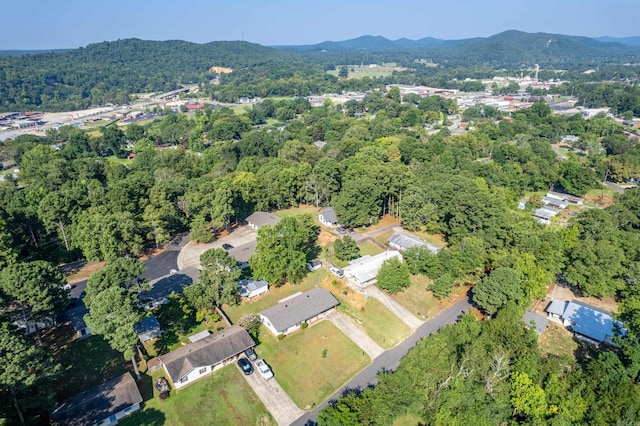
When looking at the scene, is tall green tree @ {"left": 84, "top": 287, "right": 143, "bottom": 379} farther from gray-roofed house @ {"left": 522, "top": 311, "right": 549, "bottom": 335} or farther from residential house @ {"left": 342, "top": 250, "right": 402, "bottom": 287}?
gray-roofed house @ {"left": 522, "top": 311, "right": 549, "bottom": 335}

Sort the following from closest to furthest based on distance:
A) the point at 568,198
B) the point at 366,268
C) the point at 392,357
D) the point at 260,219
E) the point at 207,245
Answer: the point at 392,357 → the point at 366,268 → the point at 207,245 → the point at 260,219 → the point at 568,198

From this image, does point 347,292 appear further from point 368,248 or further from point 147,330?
point 147,330

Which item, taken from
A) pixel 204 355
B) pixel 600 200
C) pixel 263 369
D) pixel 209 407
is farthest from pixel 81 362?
pixel 600 200

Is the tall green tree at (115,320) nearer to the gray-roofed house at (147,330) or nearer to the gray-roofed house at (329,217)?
the gray-roofed house at (147,330)

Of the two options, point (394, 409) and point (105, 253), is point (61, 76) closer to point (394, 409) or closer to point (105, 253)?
point (105, 253)

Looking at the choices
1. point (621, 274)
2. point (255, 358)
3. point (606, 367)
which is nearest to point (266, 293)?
point (255, 358)

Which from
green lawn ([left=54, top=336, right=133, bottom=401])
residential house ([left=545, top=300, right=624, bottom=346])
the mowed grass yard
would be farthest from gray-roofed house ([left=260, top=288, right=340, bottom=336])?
residential house ([left=545, top=300, right=624, bottom=346])
